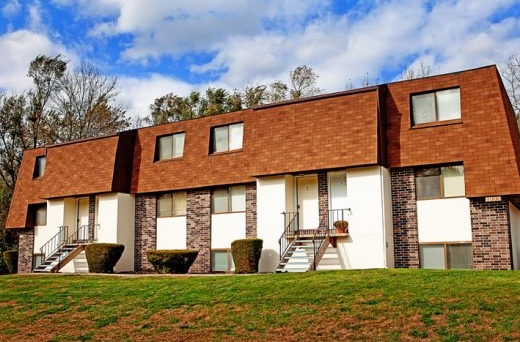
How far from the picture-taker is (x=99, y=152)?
26.7m

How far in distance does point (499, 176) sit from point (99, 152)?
16073mm

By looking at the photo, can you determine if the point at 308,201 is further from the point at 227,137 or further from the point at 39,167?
the point at 39,167

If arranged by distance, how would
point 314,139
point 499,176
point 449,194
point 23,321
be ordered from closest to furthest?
point 23,321 → point 499,176 → point 449,194 → point 314,139

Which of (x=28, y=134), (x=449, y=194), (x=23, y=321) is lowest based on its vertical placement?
(x=23, y=321)

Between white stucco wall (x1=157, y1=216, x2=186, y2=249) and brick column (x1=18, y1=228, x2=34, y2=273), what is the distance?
7.59 meters

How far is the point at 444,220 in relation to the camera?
63.4ft

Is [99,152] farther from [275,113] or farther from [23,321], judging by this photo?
[23,321]

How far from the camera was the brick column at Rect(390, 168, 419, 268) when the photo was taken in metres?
19.7

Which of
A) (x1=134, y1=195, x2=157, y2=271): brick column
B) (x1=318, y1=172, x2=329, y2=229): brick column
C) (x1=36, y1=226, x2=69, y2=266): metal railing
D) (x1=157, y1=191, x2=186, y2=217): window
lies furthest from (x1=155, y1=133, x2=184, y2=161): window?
(x1=318, y1=172, x2=329, y2=229): brick column

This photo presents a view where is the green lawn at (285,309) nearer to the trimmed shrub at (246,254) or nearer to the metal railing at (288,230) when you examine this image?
the trimmed shrub at (246,254)

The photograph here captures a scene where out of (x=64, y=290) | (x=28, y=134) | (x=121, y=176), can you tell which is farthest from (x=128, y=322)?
(x=28, y=134)

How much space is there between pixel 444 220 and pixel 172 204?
10.8 meters

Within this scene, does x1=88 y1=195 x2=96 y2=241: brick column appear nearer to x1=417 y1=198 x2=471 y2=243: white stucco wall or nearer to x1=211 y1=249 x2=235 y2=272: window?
x1=211 y1=249 x2=235 y2=272: window

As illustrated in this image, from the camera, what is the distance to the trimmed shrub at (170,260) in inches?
866
